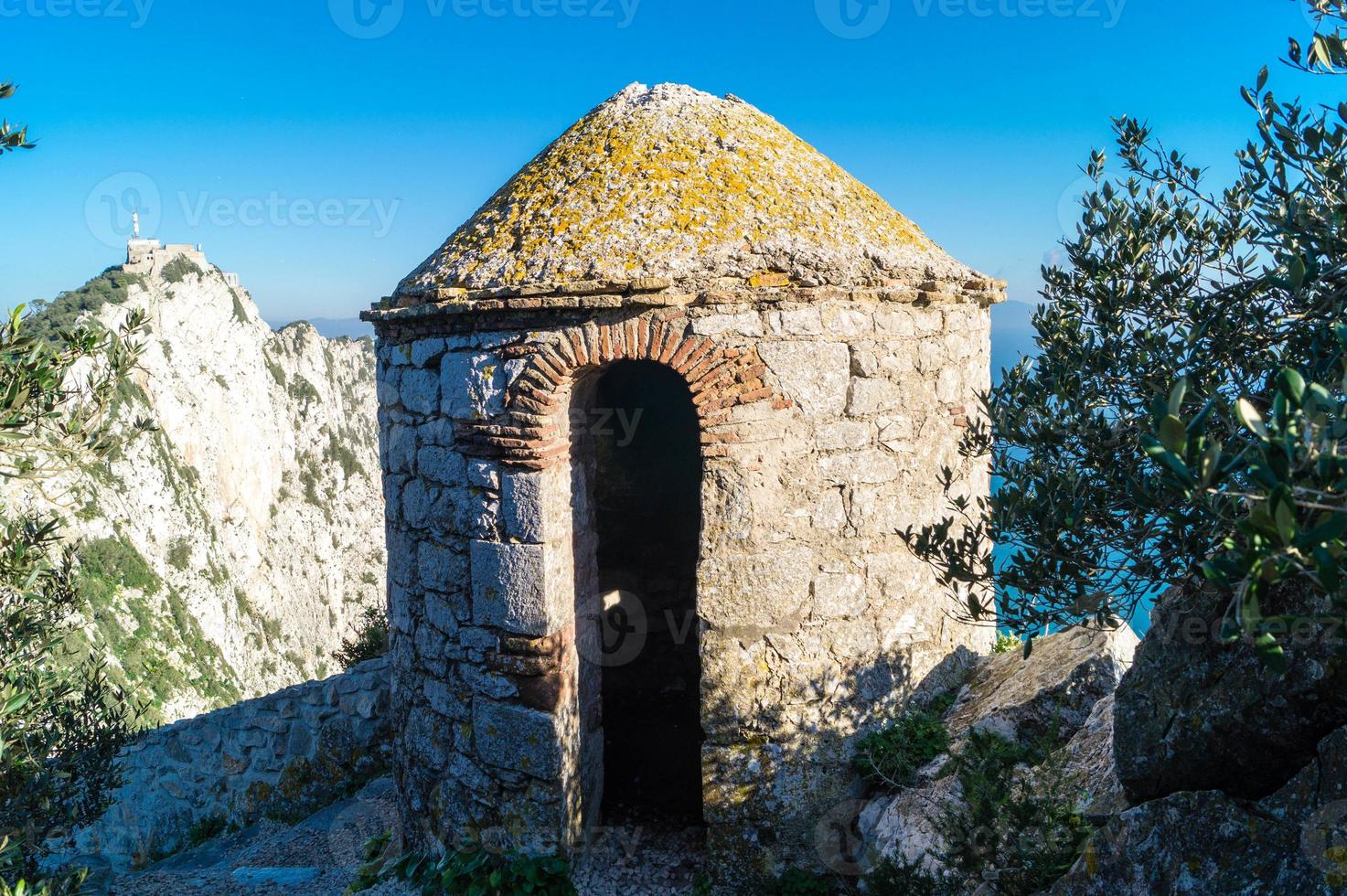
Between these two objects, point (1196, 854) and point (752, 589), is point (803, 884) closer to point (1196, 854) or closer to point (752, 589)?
point (752, 589)

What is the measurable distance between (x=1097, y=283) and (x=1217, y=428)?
1.10m

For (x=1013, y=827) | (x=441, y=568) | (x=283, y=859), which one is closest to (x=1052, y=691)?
(x=1013, y=827)

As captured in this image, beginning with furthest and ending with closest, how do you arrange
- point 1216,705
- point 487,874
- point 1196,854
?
point 487,874, point 1216,705, point 1196,854

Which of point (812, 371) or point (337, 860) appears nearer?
point (812, 371)

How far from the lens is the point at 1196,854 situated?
2.82 meters

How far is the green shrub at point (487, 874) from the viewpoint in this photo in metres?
4.98

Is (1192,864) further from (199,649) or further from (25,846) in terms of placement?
(199,649)

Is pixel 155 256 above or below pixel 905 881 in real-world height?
above

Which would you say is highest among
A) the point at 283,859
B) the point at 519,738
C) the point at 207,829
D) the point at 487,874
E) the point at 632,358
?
the point at 632,358

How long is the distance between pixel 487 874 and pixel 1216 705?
13.3 feet

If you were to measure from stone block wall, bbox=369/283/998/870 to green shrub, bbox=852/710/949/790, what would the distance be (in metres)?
0.12

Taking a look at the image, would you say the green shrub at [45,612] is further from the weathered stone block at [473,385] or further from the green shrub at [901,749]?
the green shrub at [901,749]

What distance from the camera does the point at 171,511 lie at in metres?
39.4

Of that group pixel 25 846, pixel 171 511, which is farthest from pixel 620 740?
pixel 171 511
